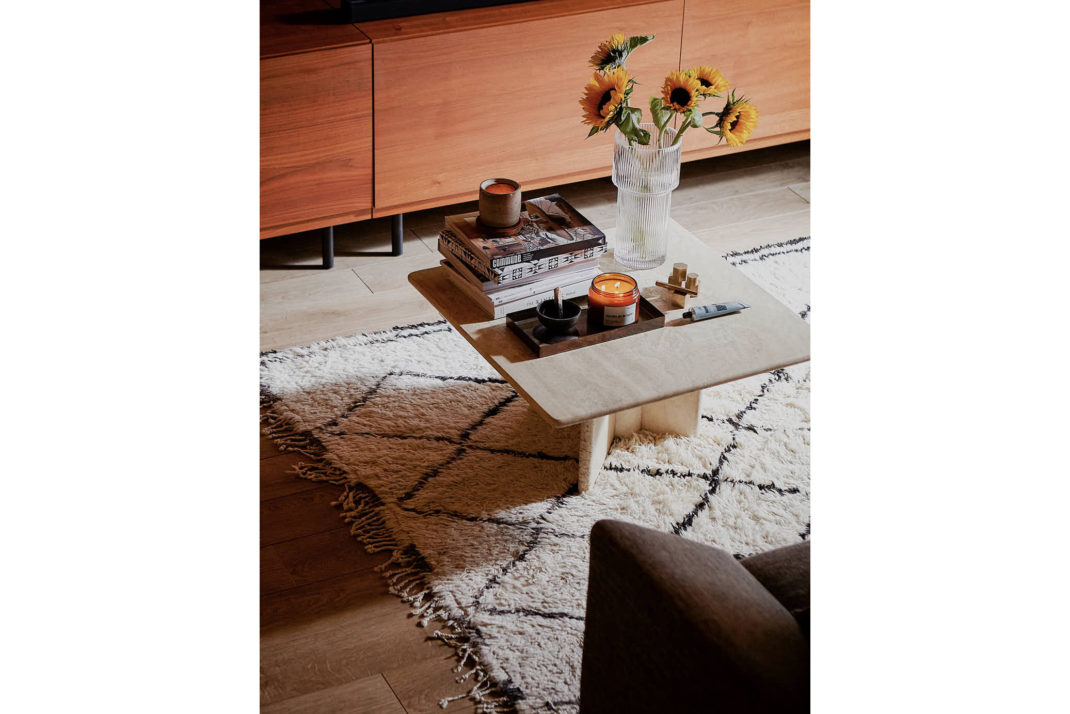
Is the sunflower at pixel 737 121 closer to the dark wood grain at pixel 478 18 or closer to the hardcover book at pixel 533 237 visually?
the hardcover book at pixel 533 237

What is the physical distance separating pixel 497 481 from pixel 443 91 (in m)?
1.26

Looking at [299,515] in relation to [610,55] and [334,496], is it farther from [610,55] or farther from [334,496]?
[610,55]

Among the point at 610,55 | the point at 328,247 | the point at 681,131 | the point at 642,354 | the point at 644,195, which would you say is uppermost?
the point at 610,55

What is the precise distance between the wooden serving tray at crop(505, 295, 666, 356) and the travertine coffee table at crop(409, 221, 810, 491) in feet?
0.04

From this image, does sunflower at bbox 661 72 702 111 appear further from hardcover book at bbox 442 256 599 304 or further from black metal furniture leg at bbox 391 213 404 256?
black metal furniture leg at bbox 391 213 404 256

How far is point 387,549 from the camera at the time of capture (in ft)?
6.90

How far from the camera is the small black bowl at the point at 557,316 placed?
78.2 inches

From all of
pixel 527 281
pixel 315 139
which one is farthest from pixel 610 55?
pixel 315 139

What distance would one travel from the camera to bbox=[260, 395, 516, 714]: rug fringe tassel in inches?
70.8

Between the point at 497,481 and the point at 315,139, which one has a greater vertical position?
the point at 315,139

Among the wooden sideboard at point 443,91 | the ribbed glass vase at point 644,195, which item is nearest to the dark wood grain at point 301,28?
the wooden sideboard at point 443,91

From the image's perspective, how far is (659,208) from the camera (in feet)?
7.28

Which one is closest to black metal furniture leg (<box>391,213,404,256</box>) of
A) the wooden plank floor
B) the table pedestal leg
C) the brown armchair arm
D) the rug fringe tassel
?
the wooden plank floor
